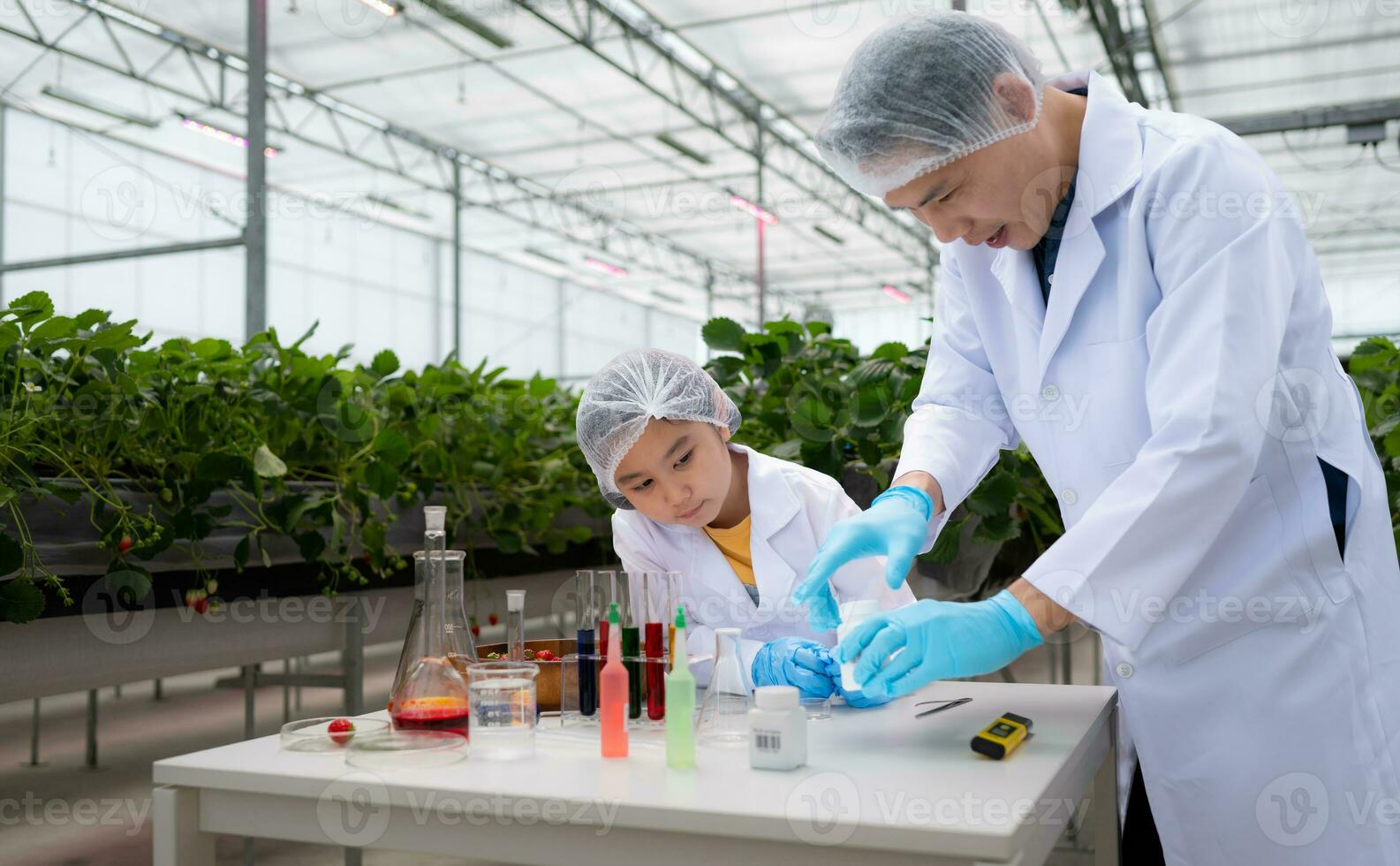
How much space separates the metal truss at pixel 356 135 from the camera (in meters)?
8.91

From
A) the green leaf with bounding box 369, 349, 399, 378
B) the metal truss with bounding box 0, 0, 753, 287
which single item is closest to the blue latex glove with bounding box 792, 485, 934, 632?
the green leaf with bounding box 369, 349, 399, 378

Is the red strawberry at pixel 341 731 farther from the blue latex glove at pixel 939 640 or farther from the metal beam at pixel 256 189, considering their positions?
the metal beam at pixel 256 189

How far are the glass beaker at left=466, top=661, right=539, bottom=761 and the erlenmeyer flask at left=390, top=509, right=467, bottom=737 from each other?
2 cm

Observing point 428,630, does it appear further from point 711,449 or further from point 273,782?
point 711,449

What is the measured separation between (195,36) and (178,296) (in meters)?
3.17

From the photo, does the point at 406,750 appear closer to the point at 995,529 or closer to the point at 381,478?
the point at 381,478

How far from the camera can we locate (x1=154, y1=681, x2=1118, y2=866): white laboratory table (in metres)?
0.82

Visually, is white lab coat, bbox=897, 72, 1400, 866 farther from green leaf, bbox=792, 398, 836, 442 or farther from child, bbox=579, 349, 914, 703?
green leaf, bbox=792, 398, 836, 442

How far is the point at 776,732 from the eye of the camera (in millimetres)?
978

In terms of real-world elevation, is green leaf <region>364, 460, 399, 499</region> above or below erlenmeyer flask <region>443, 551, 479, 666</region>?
above

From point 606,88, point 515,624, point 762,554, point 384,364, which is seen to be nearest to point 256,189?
point 384,364

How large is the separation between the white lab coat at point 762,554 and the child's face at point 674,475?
0.07 meters

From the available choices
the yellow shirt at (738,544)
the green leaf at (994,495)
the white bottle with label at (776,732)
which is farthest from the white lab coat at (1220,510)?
the green leaf at (994,495)

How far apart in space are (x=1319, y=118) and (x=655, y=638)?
326 inches
